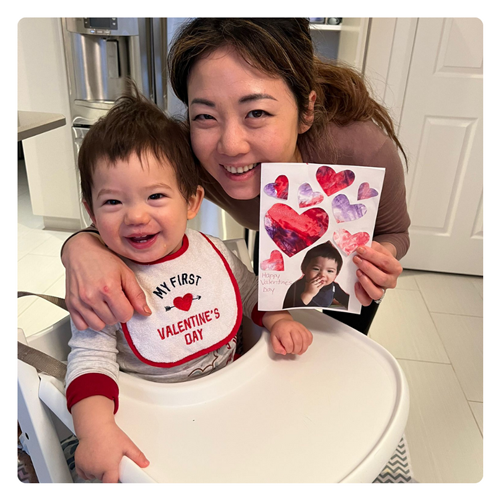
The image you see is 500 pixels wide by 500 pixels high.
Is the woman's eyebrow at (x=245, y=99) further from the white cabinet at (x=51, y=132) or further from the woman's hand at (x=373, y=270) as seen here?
the white cabinet at (x=51, y=132)

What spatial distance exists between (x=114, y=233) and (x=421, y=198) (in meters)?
1.82

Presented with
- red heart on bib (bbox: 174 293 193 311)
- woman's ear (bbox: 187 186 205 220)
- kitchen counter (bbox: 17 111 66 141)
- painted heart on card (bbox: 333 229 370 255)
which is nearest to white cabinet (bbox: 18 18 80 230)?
kitchen counter (bbox: 17 111 66 141)

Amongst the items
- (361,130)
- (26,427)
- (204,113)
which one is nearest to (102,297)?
(26,427)

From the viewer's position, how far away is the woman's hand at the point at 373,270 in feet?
2.49

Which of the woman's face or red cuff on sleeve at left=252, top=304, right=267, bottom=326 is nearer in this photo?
the woman's face

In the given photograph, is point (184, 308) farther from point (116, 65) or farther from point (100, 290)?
point (116, 65)

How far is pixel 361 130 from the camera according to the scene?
932 mm

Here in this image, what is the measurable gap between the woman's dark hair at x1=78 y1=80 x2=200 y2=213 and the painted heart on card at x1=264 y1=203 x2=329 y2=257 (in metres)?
0.16

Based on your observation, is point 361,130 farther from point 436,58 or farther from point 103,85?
point 103,85

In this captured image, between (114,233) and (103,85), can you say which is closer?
(114,233)

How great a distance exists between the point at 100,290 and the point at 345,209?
16.2 inches

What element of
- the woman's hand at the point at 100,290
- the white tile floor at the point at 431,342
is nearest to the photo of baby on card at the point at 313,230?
the woman's hand at the point at 100,290

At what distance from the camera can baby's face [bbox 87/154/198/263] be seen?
69 cm

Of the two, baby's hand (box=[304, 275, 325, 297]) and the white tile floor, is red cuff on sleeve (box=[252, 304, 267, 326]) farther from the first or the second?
the white tile floor
